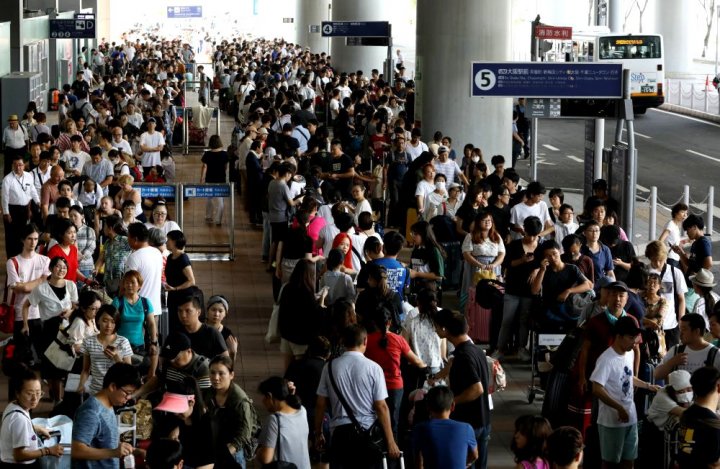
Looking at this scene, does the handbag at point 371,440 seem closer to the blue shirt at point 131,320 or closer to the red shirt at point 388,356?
the red shirt at point 388,356

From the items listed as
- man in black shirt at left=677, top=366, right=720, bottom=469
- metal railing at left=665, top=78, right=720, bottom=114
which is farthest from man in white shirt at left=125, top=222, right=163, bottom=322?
metal railing at left=665, top=78, right=720, bottom=114

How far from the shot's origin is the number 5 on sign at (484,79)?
1945cm

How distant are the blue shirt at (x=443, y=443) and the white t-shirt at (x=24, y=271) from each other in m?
5.51

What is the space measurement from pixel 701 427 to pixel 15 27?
3136cm

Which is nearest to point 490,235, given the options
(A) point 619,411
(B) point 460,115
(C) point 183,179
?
(A) point 619,411

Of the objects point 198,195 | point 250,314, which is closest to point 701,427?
point 250,314

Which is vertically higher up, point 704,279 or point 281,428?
point 704,279

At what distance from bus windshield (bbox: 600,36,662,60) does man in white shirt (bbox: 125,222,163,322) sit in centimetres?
3617

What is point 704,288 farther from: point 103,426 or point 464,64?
point 464,64

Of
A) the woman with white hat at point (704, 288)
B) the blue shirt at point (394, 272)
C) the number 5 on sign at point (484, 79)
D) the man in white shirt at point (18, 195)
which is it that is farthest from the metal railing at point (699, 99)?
the blue shirt at point (394, 272)

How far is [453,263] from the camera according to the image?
637 inches

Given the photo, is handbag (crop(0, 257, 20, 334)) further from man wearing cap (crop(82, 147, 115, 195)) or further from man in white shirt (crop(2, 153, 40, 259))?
Result: man wearing cap (crop(82, 147, 115, 195))

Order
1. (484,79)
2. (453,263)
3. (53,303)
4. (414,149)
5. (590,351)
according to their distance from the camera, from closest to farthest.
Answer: (590,351) < (53,303) < (453,263) < (484,79) < (414,149)

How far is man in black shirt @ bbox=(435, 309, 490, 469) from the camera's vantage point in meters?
8.66
